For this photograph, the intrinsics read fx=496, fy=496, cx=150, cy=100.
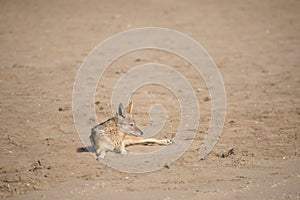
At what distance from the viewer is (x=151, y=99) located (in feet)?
28.6

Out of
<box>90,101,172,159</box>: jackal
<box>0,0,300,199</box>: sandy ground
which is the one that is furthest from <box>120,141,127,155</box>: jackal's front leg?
<box>0,0,300,199</box>: sandy ground

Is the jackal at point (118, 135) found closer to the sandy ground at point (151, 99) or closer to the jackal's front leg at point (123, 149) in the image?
the jackal's front leg at point (123, 149)

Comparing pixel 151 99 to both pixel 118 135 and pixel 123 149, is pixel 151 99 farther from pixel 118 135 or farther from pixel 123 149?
pixel 123 149

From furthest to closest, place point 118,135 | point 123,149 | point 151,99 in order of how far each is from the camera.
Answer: point 151,99, point 118,135, point 123,149

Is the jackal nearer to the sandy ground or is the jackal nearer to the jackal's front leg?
the jackal's front leg

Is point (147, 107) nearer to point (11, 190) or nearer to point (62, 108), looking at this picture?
point (62, 108)

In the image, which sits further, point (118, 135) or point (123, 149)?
point (118, 135)

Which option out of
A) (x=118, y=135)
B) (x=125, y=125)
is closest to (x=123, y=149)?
(x=118, y=135)

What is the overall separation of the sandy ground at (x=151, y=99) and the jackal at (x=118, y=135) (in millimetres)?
177

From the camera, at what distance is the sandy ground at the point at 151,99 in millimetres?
5684

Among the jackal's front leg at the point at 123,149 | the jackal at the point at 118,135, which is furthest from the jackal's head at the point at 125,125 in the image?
the jackal's front leg at the point at 123,149

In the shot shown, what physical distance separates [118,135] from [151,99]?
6.93ft

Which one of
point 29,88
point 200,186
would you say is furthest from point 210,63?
point 200,186

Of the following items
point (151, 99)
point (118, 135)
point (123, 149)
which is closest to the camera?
point (123, 149)
